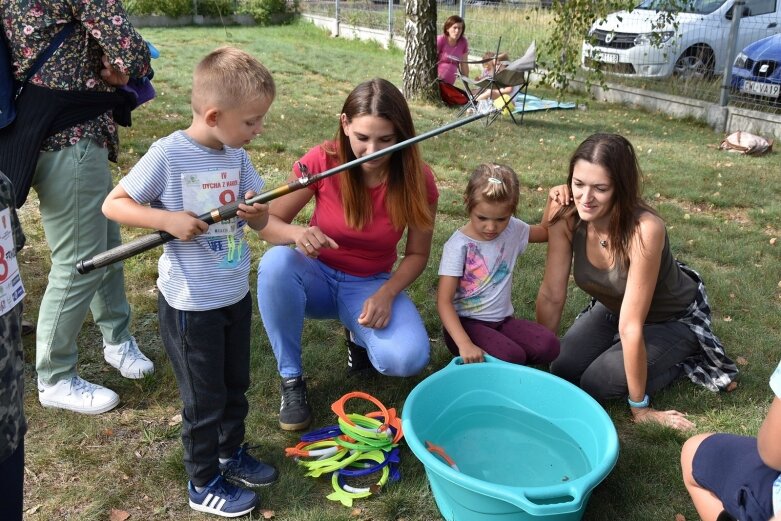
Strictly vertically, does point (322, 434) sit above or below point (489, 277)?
below

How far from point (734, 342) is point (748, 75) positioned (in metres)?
5.33

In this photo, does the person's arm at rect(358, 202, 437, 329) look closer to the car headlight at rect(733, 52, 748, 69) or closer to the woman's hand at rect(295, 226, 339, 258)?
the woman's hand at rect(295, 226, 339, 258)

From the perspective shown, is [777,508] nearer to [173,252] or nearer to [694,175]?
[173,252]

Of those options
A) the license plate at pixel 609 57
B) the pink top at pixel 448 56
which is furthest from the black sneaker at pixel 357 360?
the license plate at pixel 609 57

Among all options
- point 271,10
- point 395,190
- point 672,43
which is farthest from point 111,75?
point 271,10

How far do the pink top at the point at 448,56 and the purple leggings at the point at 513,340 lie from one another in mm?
5843

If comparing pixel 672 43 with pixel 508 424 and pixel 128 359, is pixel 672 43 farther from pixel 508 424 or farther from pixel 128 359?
pixel 128 359

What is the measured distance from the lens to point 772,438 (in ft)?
4.43

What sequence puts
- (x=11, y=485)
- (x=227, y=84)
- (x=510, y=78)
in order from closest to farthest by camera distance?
(x=11, y=485)
(x=227, y=84)
(x=510, y=78)

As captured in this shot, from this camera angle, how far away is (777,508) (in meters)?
1.41

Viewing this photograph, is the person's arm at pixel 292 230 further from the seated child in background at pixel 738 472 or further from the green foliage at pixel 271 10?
the green foliage at pixel 271 10

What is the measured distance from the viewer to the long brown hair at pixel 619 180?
224 cm

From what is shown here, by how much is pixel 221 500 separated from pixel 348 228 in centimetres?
100

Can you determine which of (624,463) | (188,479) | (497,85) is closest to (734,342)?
(624,463)
